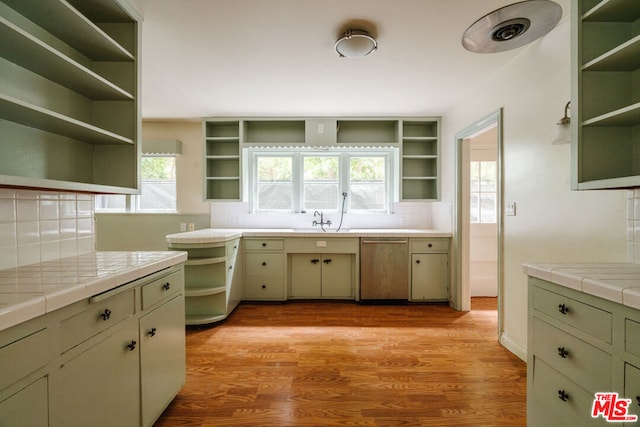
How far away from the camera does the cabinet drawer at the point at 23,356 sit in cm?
72

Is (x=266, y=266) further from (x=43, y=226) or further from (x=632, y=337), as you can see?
(x=632, y=337)

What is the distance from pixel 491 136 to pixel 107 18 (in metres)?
4.15

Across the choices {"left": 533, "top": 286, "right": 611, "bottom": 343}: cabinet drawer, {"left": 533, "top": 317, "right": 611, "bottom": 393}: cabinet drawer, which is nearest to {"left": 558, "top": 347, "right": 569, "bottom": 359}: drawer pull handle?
{"left": 533, "top": 317, "right": 611, "bottom": 393}: cabinet drawer

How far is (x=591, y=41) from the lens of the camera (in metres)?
1.38

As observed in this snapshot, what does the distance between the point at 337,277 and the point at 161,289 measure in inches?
90.2

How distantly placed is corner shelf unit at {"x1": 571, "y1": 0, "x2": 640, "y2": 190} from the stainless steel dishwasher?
6.74 ft

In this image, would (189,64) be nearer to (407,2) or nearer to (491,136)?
(407,2)

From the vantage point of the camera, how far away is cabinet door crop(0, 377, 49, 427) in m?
0.72

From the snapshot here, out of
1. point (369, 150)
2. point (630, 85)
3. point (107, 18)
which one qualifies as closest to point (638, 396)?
point (630, 85)

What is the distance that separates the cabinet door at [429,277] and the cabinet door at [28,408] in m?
3.20

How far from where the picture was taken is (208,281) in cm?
286

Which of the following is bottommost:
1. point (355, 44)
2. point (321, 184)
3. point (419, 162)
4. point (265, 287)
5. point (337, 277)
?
point (265, 287)

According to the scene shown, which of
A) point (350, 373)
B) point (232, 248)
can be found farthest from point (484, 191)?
point (232, 248)

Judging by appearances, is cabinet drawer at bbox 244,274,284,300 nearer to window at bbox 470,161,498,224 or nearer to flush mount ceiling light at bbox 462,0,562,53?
window at bbox 470,161,498,224
